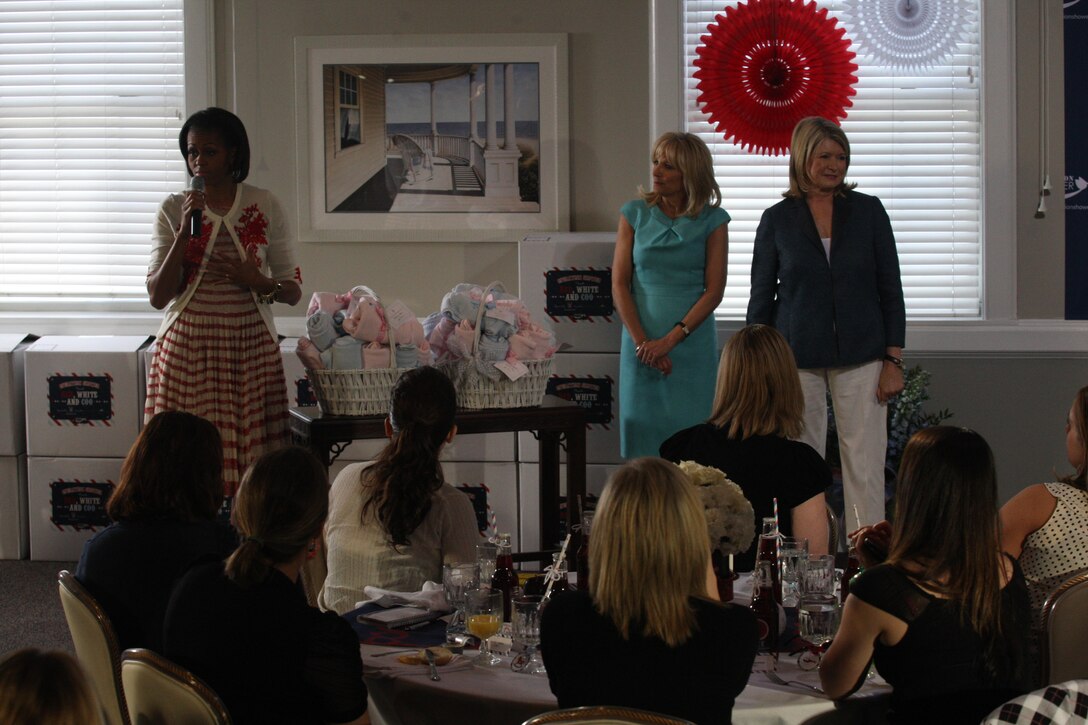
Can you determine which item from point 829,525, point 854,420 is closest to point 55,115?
point 854,420

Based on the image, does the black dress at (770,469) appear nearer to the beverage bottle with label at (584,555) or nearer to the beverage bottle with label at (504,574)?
the beverage bottle with label at (584,555)

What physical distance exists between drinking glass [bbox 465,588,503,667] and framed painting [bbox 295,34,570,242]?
10.4 feet

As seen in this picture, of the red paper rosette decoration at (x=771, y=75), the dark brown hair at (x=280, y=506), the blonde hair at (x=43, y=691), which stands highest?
the red paper rosette decoration at (x=771, y=75)

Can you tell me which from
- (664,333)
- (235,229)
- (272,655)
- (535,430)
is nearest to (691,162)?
(664,333)

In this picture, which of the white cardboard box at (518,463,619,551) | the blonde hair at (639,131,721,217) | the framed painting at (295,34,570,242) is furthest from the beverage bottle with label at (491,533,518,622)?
the framed painting at (295,34,570,242)

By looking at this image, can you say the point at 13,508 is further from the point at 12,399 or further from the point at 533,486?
the point at 533,486

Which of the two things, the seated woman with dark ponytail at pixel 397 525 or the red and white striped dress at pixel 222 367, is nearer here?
the seated woman with dark ponytail at pixel 397 525

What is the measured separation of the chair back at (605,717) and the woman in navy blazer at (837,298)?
2.73 m

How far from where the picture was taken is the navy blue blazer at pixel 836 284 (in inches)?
162

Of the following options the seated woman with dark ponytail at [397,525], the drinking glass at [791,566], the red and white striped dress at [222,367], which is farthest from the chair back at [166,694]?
the red and white striped dress at [222,367]

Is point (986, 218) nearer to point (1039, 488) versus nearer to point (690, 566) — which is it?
point (1039, 488)

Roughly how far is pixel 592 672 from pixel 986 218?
158 inches

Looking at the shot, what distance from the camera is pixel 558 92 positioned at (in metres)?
5.20

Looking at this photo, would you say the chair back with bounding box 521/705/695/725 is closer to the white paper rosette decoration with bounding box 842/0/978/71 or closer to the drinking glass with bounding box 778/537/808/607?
the drinking glass with bounding box 778/537/808/607
